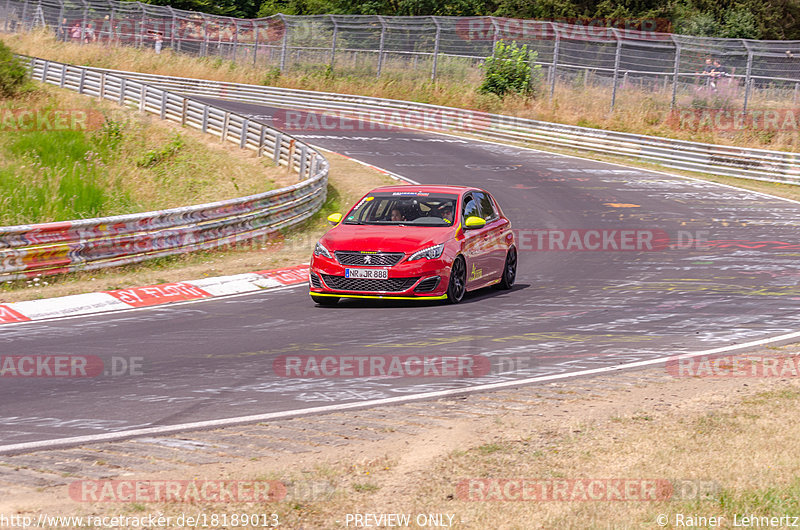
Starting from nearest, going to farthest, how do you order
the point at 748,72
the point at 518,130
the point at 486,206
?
the point at 486,206
the point at 748,72
the point at 518,130

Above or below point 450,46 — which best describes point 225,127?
below

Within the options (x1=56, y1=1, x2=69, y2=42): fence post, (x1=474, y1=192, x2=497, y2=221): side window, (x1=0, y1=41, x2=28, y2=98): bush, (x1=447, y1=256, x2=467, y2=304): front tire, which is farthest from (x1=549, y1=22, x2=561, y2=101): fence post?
(x1=56, y1=1, x2=69, y2=42): fence post

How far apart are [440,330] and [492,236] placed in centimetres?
340

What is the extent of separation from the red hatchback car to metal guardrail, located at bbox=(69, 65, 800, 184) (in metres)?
18.3

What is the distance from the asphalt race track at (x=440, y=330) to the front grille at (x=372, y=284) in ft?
1.02

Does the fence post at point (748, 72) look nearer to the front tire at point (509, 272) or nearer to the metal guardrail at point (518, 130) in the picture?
the metal guardrail at point (518, 130)

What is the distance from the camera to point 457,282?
1301 centimetres

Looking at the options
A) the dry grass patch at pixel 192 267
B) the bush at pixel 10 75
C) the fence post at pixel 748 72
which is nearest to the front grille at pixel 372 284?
the dry grass patch at pixel 192 267

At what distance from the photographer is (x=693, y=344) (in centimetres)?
1036

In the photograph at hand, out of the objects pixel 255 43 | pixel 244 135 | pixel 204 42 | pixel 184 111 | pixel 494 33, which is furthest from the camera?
pixel 204 42

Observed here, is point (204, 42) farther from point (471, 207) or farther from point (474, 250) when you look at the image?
point (474, 250)

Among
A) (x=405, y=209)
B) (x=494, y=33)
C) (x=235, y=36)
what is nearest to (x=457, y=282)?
(x=405, y=209)

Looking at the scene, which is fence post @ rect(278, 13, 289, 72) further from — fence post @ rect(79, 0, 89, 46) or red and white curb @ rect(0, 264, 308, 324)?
red and white curb @ rect(0, 264, 308, 324)

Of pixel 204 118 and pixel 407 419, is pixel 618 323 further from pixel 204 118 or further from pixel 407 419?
pixel 204 118
